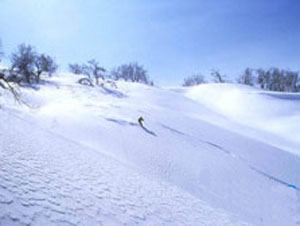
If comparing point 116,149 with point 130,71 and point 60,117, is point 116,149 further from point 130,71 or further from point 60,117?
point 130,71

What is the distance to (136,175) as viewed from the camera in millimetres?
3918

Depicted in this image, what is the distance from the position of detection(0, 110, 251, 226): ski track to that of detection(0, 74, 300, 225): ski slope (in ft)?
0.04

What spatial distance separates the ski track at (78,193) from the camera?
1842mm

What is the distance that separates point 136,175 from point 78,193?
5.61 ft

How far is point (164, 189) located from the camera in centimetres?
364

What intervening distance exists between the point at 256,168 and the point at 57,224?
6746 mm

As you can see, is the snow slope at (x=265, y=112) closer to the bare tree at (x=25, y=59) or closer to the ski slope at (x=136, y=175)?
the ski slope at (x=136, y=175)

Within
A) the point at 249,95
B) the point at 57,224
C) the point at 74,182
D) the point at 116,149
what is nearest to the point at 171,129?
the point at 116,149

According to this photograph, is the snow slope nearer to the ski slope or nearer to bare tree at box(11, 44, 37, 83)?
the ski slope

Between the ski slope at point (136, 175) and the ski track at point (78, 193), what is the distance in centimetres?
1

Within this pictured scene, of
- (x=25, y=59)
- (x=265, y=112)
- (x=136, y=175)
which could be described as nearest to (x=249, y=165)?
(x=136, y=175)

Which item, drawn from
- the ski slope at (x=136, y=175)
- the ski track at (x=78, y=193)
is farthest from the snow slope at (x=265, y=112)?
the ski track at (x=78, y=193)

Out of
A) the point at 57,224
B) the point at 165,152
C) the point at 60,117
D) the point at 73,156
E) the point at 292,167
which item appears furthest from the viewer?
the point at 60,117

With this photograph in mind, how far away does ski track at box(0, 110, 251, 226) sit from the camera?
6.04 ft
